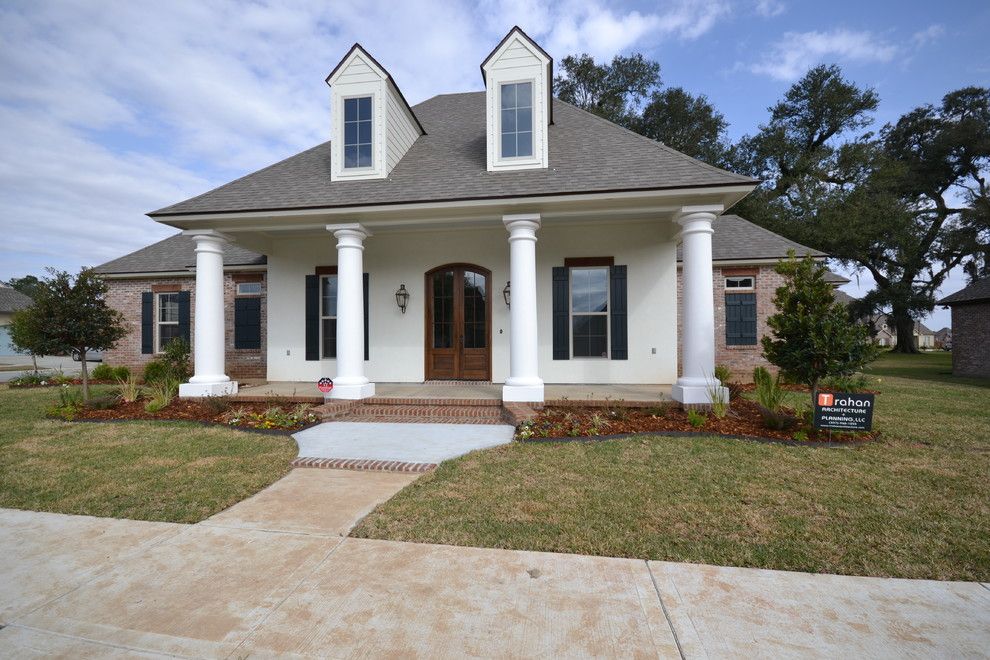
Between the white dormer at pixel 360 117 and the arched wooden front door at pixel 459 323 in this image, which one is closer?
the white dormer at pixel 360 117

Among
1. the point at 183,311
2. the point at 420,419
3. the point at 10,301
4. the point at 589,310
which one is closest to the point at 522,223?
the point at 589,310

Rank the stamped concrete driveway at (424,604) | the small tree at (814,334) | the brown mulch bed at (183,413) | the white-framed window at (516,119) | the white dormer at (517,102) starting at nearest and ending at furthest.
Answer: the stamped concrete driveway at (424,604)
the small tree at (814,334)
the brown mulch bed at (183,413)
the white dormer at (517,102)
the white-framed window at (516,119)

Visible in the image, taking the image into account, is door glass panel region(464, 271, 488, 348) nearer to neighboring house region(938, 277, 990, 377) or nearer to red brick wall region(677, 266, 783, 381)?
red brick wall region(677, 266, 783, 381)

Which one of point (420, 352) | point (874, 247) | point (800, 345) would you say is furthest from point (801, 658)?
point (874, 247)

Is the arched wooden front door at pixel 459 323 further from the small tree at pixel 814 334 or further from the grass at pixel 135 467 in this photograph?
the small tree at pixel 814 334

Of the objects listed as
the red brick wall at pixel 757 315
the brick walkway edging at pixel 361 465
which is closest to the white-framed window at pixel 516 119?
the red brick wall at pixel 757 315

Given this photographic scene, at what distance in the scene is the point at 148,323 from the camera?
523 inches

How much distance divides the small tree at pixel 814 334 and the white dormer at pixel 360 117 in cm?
727

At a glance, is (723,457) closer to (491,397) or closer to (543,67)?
(491,397)

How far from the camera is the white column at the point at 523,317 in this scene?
292 inches

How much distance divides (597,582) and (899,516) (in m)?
2.76

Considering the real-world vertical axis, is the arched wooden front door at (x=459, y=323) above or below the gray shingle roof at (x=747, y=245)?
below

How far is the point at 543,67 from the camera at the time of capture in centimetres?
827

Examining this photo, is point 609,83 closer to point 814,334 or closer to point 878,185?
point 878,185
